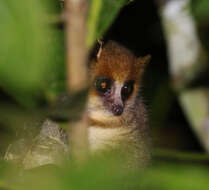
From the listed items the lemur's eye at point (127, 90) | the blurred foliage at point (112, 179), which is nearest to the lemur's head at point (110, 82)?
the lemur's eye at point (127, 90)

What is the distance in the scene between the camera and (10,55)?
2.08 feet

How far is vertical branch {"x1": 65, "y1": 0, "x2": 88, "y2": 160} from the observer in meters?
0.67

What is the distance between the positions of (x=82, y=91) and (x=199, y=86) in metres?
2.32

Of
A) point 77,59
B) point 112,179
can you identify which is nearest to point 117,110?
point 77,59

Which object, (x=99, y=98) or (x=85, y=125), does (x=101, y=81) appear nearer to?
(x=99, y=98)

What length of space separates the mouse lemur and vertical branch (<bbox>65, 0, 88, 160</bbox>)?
234cm

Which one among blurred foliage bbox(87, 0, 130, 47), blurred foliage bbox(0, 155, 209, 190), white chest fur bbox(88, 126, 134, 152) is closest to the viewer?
blurred foliage bbox(0, 155, 209, 190)

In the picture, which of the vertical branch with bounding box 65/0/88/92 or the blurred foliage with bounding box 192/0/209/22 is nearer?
the vertical branch with bounding box 65/0/88/92

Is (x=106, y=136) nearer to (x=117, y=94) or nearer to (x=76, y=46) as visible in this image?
(x=117, y=94)

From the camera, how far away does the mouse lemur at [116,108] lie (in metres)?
3.19

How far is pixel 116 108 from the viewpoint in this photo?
10.8 ft

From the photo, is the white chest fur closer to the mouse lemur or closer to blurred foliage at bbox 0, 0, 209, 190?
the mouse lemur

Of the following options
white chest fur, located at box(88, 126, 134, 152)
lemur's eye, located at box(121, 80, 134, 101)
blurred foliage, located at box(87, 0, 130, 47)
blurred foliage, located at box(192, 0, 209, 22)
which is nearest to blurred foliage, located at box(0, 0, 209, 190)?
blurred foliage, located at box(87, 0, 130, 47)

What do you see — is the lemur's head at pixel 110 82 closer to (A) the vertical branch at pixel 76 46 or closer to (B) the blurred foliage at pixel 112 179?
(A) the vertical branch at pixel 76 46
